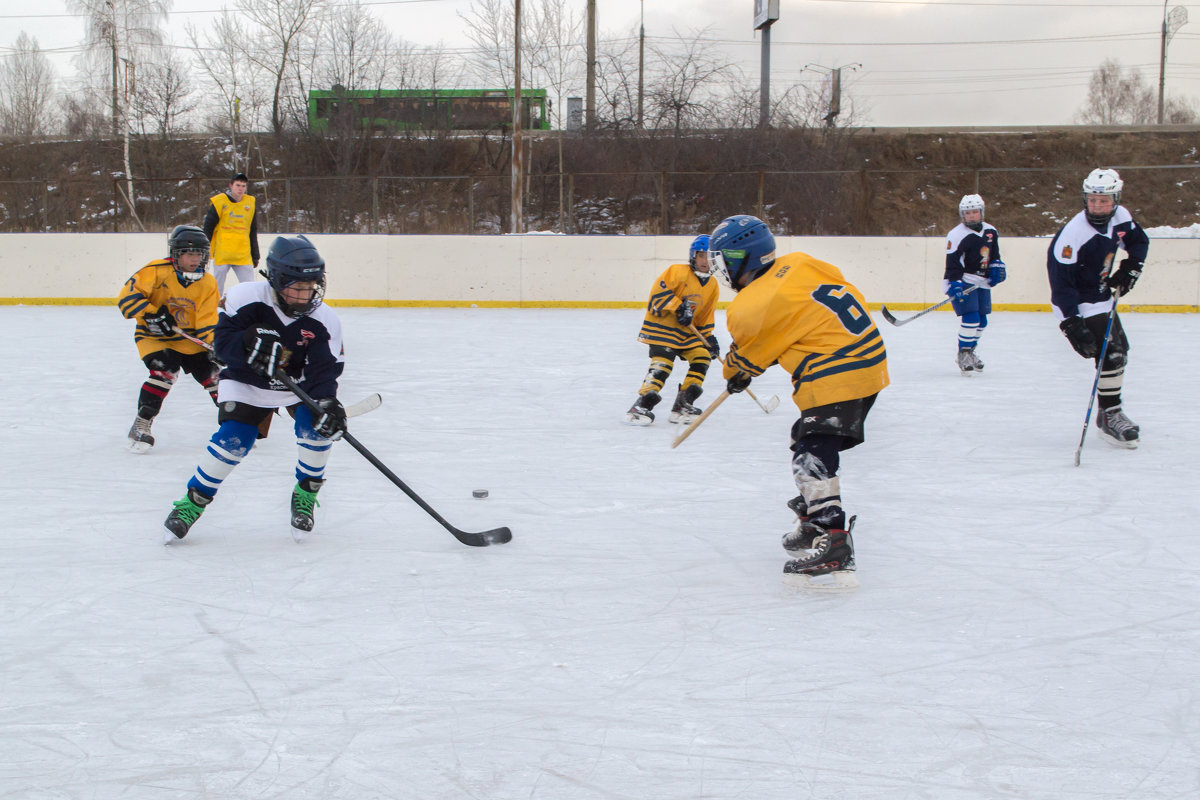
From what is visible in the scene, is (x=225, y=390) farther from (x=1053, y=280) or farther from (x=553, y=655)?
(x=1053, y=280)

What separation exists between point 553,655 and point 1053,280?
11.2 ft

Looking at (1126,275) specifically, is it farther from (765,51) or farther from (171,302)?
(765,51)

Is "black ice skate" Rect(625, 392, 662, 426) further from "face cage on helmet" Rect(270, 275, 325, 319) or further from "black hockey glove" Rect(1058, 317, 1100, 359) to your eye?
"face cage on helmet" Rect(270, 275, 325, 319)

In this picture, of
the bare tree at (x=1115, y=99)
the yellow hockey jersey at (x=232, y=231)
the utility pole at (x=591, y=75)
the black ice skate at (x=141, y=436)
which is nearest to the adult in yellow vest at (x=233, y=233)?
the yellow hockey jersey at (x=232, y=231)

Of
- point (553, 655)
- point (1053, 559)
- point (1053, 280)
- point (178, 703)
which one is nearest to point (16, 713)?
point (178, 703)

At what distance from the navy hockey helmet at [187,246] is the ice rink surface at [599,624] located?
0.77 metres

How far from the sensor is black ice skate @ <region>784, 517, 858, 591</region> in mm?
2717

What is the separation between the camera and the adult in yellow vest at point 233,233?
8.27 meters

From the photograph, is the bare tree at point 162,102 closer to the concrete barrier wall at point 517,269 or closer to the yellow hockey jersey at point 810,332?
the concrete barrier wall at point 517,269

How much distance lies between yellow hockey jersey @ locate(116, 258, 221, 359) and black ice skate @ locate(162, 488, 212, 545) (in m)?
1.43

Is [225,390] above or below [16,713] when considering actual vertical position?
above

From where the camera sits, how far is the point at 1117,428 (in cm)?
458

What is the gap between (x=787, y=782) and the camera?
1.72 meters

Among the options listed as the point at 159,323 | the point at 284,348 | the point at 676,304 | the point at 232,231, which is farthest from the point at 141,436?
the point at 232,231
